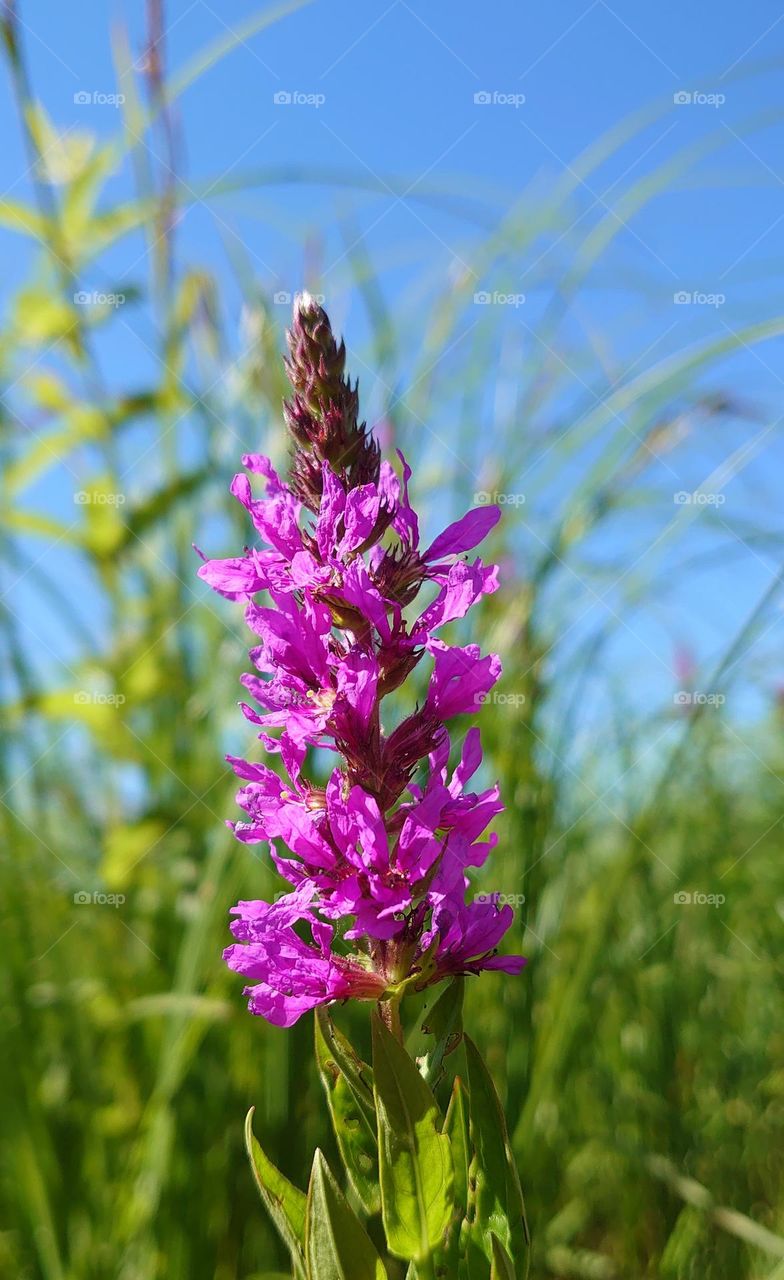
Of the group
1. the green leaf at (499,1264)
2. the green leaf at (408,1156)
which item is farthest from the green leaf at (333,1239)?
the green leaf at (499,1264)

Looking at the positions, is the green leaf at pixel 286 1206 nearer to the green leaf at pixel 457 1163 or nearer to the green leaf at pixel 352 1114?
the green leaf at pixel 352 1114

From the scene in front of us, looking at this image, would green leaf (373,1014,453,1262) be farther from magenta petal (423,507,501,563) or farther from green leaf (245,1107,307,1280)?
magenta petal (423,507,501,563)

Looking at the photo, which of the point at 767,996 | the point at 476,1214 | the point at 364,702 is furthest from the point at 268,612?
the point at 767,996

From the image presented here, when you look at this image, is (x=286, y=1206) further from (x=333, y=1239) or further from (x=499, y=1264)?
(x=499, y=1264)

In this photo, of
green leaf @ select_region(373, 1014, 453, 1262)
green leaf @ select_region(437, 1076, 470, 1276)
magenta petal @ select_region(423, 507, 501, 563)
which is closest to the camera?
green leaf @ select_region(373, 1014, 453, 1262)

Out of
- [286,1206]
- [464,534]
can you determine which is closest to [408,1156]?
[286,1206]

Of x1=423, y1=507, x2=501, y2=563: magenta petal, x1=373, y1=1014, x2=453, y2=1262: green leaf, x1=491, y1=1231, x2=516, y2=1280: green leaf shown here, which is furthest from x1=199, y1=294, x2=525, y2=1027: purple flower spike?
x1=491, y1=1231, x2=516, y2=1280: green leaf
